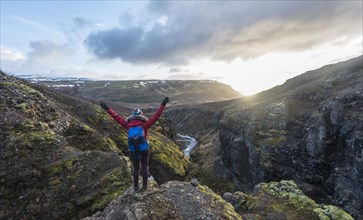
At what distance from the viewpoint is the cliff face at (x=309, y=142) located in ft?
114

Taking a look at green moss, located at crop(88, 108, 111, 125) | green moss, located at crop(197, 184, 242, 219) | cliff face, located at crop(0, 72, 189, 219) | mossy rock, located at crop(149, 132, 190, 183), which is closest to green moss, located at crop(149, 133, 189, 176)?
mossy rock, located at crop(149, 132, 190, 183)

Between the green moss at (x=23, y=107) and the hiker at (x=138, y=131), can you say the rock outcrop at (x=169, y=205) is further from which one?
the green moss at (x=23, y=107)

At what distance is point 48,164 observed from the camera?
19.8 metres

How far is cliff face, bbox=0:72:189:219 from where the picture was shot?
58.4ft

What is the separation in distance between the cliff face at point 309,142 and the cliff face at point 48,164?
2530 centimetres

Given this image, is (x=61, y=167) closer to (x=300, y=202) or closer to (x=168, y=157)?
(x=300, y=202)

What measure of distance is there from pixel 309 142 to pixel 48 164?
1275 inches

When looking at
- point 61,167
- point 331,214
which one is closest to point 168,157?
point 61,167

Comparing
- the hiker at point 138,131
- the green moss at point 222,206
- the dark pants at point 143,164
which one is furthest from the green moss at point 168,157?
the hiker at point 138,131

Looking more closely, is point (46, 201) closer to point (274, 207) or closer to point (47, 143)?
point (47, 143)

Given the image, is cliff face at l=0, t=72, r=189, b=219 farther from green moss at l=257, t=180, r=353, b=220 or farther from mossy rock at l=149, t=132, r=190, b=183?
green moss at l=257, t=180, r=353, b=220

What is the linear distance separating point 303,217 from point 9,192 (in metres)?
16.5

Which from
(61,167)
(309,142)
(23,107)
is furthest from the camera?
(309,142)

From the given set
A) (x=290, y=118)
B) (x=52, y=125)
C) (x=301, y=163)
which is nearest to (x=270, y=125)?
(x=290, y=118)
